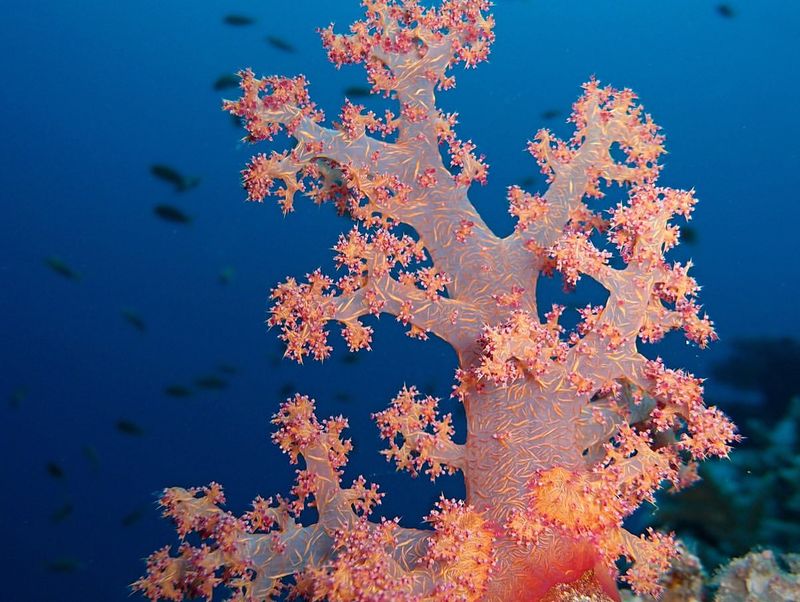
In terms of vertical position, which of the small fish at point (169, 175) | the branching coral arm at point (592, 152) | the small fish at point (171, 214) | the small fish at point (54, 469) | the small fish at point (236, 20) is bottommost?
the small fish at point (54, 469)

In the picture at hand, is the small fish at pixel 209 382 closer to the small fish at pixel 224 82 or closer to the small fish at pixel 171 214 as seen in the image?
the small fish at pixel 171 214

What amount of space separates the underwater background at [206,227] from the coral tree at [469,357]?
12.2m

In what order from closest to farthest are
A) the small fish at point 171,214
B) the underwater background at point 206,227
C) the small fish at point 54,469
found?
the small fish at point 171,214 < the small fish at point 54,469 < the underwater background at point 206,227

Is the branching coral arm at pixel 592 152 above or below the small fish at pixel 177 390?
above

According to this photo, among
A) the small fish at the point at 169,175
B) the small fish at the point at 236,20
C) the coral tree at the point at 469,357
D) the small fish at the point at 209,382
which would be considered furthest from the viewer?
the small fish at the point at 236,20

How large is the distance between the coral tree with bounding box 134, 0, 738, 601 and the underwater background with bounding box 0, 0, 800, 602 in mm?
12237

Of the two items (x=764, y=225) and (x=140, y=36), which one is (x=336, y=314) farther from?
(x=140, y=36)

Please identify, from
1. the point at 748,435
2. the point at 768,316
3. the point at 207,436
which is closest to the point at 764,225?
the point at 768,316

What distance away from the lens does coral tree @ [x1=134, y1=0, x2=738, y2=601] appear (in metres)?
2.91

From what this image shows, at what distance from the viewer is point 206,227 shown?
24.5 meters

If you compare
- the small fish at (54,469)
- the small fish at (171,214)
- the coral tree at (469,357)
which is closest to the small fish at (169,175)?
the small fish at (171,214)

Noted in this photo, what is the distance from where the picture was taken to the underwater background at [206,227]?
18.1m

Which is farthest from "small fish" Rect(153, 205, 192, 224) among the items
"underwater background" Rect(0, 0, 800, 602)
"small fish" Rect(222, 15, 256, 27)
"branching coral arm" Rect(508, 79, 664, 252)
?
"underwater background" Rect(0, 0, 800, 602)

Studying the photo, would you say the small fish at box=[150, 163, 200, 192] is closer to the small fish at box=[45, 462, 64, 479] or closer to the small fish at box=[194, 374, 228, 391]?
the small fish at box=[194, 374, 228, 391]
